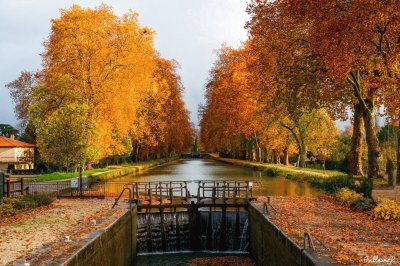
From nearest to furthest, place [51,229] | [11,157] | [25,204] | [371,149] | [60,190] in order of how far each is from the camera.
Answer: [51,229]
[25,204]
[371,149]
[60,190]
[11,157]

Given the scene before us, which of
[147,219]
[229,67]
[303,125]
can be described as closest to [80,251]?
[147,219]

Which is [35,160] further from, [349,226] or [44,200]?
[349,226]

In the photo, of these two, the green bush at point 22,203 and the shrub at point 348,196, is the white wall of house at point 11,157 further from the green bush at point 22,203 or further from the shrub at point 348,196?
the shrub at point 348,196

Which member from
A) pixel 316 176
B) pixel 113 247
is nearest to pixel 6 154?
pixel 316 176

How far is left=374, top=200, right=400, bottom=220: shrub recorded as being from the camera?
756 inches

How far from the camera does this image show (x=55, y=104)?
156ft

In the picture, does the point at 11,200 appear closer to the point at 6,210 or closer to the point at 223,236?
the point at 6,210

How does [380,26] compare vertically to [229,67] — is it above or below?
below

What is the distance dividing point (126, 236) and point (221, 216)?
7319 mm

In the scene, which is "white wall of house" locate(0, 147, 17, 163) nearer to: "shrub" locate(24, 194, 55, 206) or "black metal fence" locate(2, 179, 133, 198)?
"black metal fence" locate(2, 179, 133, 198)

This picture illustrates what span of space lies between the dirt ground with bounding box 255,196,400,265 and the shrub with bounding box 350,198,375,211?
1.17ft

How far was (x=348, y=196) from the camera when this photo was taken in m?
24.7

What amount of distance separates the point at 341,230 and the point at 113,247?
8787mm

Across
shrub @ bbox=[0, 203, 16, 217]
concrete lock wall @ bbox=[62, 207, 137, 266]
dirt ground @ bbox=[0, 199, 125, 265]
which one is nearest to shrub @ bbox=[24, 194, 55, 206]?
dirt ground @ bbox=[0, 199, 125, 265]
